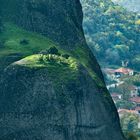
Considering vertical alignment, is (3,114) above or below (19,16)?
below

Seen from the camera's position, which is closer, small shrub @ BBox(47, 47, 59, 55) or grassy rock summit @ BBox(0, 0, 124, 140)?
grassy rock summit @ BBox(0, 0, 124, 140)

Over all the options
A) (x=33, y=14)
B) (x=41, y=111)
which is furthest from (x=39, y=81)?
(x=33, y=14)

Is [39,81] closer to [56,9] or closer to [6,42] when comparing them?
[6,42]

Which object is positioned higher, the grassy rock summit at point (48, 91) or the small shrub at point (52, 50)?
the small shrub at point (52, 50)

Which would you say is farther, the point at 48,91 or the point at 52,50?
the point at 52,50

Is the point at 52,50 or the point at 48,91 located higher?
the point at 52,50

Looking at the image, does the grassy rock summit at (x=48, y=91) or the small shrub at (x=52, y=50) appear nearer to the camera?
the grassy rock summit at (x=48, y=91)

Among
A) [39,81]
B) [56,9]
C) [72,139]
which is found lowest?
[72,139]

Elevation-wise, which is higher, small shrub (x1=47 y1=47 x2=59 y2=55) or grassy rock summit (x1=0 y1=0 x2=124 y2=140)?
small shrub (x1=47 y1=47 x2=59 y2=55)
